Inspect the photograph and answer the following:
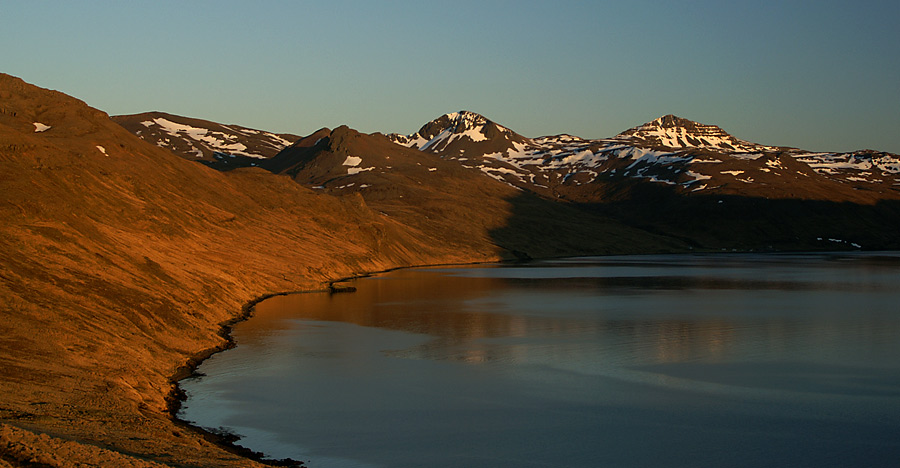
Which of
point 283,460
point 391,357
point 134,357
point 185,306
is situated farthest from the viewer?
point 185,306

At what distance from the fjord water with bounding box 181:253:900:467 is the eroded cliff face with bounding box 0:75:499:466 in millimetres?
3856

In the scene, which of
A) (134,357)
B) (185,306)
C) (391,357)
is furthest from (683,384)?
(185,306)

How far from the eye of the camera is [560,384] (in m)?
43.0

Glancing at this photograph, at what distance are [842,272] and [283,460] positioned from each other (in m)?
135

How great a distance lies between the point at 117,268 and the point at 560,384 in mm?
34038

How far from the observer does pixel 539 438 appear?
Result: 32281 millimetres

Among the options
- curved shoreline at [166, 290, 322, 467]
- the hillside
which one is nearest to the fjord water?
curved shoreline at [166, 290, 322, 467]

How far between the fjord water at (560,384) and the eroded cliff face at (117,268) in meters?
3.86

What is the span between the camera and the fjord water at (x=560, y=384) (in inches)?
1217

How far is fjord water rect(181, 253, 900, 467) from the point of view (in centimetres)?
3092

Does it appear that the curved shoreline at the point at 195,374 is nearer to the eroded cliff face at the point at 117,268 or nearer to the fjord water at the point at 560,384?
the eroded cliff face at the point at 117,268

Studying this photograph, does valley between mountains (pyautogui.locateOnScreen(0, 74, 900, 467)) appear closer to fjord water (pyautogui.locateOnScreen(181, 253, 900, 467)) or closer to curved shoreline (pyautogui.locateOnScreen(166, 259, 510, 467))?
curved shoreline (pyautogui.locateOnScreen(166, 259, 510, 467))

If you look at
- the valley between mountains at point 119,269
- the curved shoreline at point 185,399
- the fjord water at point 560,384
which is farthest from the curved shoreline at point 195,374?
A: the fjord water at point 560,384

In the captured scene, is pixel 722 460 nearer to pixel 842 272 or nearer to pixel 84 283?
pixel 84 283
